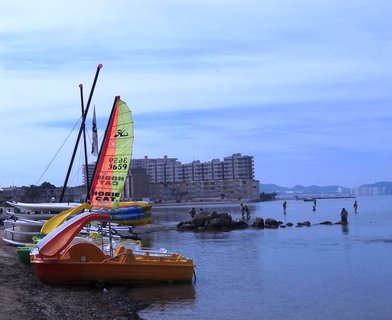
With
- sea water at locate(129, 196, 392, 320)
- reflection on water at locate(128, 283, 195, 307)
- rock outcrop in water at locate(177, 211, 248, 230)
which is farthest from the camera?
rock outcrop in water at locate(177, 211, 248, 230)

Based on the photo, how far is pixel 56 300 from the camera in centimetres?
1620

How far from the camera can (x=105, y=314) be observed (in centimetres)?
1516

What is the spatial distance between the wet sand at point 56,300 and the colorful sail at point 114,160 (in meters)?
3.39

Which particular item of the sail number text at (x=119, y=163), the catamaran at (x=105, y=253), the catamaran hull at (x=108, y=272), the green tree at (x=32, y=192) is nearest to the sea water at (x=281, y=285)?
the catamaran hull at (x=108, y=272)

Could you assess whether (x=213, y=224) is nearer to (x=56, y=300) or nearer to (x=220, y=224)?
(x=220, y=224)

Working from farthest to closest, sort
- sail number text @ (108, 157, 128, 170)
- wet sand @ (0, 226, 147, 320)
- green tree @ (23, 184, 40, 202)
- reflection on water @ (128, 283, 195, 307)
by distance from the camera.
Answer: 1. green tree @ (23, 184, 40, 202)
2. sail number text @ (108, 157, 128, 170)
3. reflection on water @ (128, 283, 195, 307)
4. wet sand @ (0, 226, 147, 320)

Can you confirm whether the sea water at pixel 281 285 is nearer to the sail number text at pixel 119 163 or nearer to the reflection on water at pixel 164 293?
the reflection on water at pixel 164 293

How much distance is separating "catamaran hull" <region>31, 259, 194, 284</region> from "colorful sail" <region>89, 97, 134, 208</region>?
2.61m

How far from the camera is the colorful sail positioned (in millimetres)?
21141

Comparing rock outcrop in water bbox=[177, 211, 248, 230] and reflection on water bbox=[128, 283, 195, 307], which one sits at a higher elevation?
rock outcrop in water bbox=[177, 211, 248, 230]

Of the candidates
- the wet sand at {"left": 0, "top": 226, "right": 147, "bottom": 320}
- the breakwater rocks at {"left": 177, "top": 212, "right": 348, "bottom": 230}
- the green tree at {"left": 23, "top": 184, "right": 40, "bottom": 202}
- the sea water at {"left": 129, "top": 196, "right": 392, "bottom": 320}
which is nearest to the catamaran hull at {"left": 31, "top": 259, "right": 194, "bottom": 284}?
the wet sand at {"left": 0, "top": 226, "right": 147, "bottom": 320}

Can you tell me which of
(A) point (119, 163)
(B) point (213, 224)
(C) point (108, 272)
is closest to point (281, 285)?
(C) point (108, 272)

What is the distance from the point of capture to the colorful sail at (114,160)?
69.4 feet

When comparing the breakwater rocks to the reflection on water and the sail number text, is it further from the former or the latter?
the reflection on water
